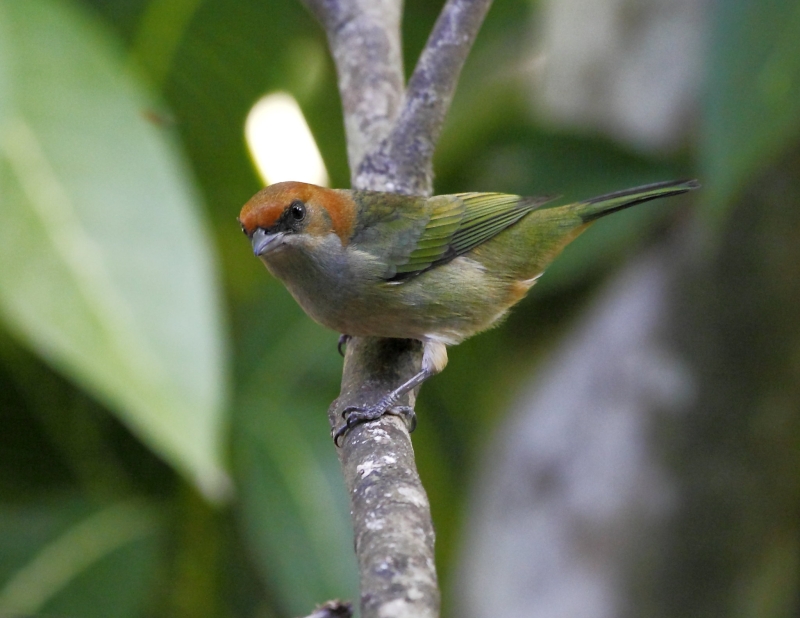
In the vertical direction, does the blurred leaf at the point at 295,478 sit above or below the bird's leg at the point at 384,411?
above

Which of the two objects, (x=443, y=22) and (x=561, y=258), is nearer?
(x=443, y=22)

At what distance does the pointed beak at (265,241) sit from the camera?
2.57 metres

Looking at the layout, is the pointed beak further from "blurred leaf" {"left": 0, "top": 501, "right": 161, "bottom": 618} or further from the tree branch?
"blurred leaf" {"left": 0, "top": 501, "right": 161, "bottom": 618}

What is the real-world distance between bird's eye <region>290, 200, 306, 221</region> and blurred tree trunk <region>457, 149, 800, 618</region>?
1837 mm

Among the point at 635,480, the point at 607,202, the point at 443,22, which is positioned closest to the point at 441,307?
the point at 607,202

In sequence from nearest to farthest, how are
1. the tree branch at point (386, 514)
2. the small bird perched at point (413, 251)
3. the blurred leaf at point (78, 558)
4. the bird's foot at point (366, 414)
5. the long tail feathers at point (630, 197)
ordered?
the tree branch at point (386, 514) → the bird's foot at point (366, 414) → the small bird perched at point (413, 251) → the long tail feathers at point (630, 197) → the blurred leaf at point (78, 558)

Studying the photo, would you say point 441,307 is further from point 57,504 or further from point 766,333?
point 57,504

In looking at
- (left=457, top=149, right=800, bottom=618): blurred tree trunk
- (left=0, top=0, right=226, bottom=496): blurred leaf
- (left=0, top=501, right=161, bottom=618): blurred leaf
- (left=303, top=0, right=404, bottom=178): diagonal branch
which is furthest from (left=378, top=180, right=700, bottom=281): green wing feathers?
(left=0, top=501, right=161, bottom=618): blurred leaf

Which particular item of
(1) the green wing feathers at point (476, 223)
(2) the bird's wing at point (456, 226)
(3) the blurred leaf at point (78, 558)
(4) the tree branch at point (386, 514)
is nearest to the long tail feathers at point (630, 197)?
(1) the green wing feathers at point (476, 223)

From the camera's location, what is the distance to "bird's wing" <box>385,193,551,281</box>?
291 cm

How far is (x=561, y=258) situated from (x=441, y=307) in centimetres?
125

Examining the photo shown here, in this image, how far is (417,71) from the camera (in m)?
2.85

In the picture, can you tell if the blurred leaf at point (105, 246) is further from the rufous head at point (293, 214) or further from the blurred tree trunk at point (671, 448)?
the blurred tree trunk at point (671, 448)

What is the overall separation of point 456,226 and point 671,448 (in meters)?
1.54
